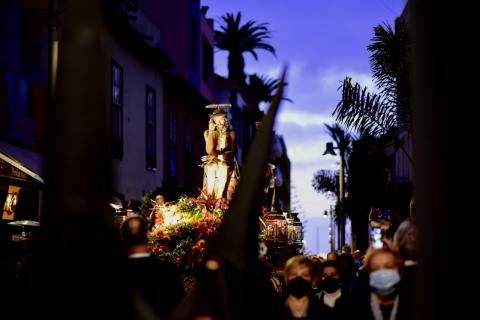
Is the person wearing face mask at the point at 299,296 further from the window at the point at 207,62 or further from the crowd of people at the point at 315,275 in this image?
the window at the point at 207,62

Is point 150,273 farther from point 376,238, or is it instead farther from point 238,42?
point 238,42

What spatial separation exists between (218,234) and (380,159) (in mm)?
48120

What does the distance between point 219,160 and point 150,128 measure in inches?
643

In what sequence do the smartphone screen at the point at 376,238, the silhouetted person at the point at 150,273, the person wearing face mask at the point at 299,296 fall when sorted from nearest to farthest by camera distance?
the silhouetted person at the point at 150,273 → the person wearing face mask at the point at 299,296 → the smartphone screen at the point at 376,238

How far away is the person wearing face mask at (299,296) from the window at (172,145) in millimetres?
27938

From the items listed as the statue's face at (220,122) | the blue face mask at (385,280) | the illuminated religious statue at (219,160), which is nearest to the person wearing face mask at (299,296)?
the blue face mask at (385,280)

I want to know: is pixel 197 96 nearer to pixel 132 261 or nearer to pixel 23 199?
pixel 23 199

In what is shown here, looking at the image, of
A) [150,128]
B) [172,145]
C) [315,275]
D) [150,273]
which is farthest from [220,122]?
[172,145]

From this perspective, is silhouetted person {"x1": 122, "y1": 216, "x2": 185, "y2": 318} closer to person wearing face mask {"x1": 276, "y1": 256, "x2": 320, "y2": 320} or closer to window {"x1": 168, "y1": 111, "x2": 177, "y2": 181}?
person wearing face mask {"x1": 276, "y1": 256, "x2": 320, "y2": 320}

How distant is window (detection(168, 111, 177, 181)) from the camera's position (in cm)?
3491

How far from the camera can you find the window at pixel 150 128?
31.2 metres

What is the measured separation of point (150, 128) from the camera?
31.9 m

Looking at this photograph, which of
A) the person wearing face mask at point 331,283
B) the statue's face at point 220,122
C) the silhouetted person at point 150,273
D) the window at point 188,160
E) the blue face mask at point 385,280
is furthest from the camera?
the window at point 188,160

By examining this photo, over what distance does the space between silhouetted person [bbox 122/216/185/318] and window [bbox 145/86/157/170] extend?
24.7 m
